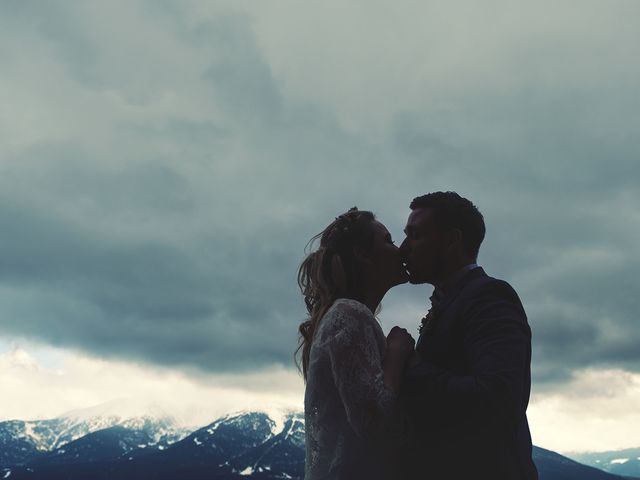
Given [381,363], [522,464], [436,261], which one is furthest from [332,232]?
[522,464]

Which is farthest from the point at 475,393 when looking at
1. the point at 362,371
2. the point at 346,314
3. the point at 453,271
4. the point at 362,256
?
the point at 362,256

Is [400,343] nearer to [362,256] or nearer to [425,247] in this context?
[425,247]

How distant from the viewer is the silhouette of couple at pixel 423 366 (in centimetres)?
594

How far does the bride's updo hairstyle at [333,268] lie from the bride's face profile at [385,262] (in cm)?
10

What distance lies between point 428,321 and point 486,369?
59.0 inches

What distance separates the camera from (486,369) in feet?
18.7

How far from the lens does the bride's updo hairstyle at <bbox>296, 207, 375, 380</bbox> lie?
7.79m

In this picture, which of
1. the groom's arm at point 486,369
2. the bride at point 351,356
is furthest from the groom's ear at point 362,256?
the groom's arm at point 486,369

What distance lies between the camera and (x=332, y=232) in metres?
8.22

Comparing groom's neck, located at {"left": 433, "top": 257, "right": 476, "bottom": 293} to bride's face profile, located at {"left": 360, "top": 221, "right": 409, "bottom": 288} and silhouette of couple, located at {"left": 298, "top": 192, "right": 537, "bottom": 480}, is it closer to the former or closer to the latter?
silhouette of couple, located at {"left": 298, "top": 192, "right": 537, "bottom": 480}

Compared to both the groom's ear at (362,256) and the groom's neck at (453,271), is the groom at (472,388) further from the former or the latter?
the groom's ear at (362,256)

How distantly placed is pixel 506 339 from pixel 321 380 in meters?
2.23

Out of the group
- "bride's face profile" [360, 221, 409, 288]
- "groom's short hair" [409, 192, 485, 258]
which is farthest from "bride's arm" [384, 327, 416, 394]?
"groom's short hair" [409, 192, 485, 258]

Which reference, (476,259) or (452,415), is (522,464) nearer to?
(452,415)
